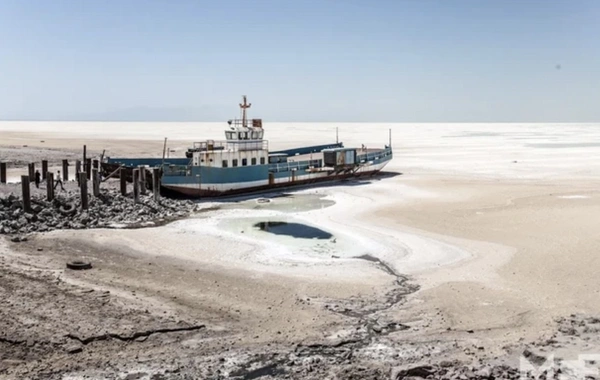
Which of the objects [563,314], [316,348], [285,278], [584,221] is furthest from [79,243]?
[584,221]

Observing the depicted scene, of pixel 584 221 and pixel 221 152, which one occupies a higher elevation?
pixel 221 152

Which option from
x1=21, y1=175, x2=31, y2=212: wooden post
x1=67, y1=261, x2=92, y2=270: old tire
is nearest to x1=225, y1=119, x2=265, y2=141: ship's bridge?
x1=21, y1=175, x2=31, y2=212: wooden post

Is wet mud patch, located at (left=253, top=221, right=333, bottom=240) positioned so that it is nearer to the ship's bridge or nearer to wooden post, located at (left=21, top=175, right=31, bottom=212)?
wooden post, located at (left=21, top=175, right=31, bottom=212)

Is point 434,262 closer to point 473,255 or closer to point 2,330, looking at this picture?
point 473,255

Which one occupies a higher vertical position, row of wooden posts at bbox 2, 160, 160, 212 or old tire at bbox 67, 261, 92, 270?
row of wooden posts at bbox 2, 160, 160, 212

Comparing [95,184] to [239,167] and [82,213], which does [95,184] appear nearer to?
[82,213]

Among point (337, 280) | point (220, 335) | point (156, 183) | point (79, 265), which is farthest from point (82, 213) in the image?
point (220, 335)
